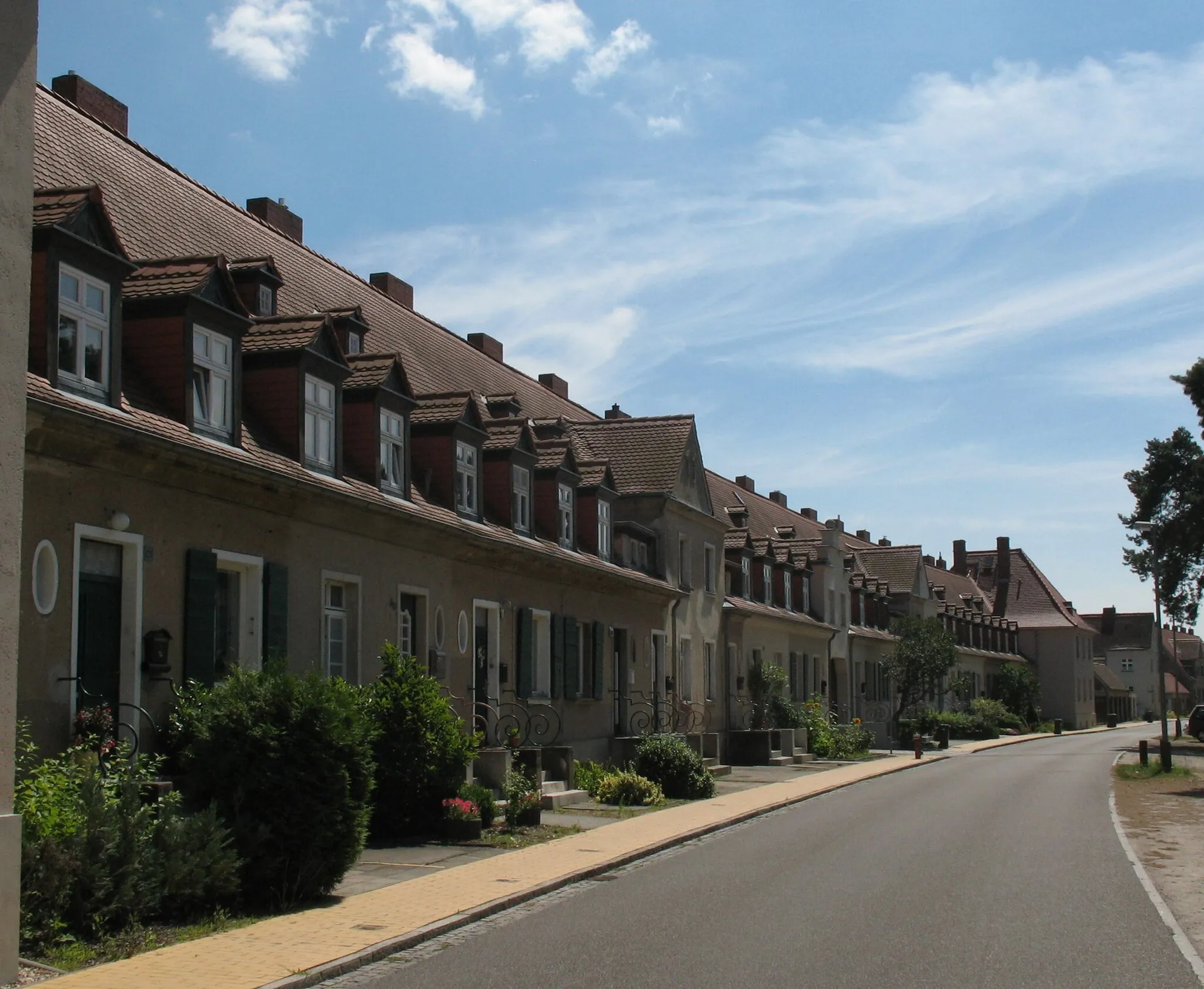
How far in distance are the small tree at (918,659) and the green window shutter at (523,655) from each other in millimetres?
34082

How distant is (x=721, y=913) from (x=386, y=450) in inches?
391

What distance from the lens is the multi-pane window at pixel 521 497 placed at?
25.1 metres

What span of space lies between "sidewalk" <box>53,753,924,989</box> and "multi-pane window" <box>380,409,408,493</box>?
5.64m

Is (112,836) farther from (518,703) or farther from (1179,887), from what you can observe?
(518,703)

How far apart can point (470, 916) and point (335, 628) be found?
704 centimetres

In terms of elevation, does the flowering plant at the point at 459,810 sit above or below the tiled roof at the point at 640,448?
below

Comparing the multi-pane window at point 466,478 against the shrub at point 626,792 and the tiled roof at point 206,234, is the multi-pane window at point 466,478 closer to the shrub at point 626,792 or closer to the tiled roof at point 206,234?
the tiled roof at point 206,234

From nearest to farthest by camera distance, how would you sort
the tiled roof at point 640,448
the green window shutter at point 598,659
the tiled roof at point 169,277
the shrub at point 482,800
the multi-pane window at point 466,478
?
the tiled roof at point 169,277 < the shrub at point 482,800 < the multi-pane window at point 466,478 < the green window shutter at point 598,659 < the tiled roof at point 640,448

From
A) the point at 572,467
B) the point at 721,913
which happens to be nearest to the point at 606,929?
the point at 721,913

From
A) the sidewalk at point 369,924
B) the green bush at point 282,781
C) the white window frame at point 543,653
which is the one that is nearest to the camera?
the sidewalk at point 369,924

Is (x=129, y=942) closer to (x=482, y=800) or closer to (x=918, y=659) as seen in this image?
(x=482, y=800)

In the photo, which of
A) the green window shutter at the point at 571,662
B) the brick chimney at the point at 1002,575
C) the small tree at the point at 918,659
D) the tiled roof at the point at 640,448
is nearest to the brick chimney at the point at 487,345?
the tiled roof at the point at 640,448

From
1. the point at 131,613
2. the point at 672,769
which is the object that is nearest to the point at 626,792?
the point at 672,769

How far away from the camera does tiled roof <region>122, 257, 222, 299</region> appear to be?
15.2m
